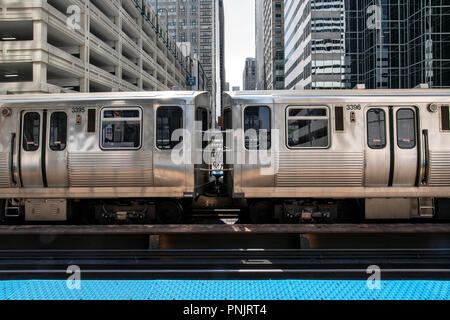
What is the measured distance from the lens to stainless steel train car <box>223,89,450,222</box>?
7707 mm

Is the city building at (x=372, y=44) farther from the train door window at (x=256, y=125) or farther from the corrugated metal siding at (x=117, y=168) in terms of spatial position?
the corrugated metal siding at (x=117, y=168)

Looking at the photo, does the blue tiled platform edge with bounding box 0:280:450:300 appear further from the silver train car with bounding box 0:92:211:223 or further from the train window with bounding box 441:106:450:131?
the train window with bounding box 441:106:450:131

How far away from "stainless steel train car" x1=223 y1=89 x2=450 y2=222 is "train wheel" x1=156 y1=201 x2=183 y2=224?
1.60 metres

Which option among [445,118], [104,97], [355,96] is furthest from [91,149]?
[445,118]

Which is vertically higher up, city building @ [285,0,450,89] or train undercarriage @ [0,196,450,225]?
city building @ [285,0,450,89]

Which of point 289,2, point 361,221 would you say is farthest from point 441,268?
point 289,2

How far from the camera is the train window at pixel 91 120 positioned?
25.9 ft

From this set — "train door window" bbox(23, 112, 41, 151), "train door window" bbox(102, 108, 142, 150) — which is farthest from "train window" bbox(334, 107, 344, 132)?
"train door window" bbox(23, 112, 41, 151)

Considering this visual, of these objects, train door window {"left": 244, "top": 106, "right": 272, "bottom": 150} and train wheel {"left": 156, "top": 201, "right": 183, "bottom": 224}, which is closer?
train door window {"left": 244, "top": 106, "right": 272, "bottom": 150}

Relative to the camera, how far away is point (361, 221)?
8.25 m

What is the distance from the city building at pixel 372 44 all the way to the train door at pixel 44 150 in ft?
151

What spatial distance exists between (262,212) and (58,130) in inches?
219

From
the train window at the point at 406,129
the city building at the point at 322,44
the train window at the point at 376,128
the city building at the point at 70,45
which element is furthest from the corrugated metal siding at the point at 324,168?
the city building at the point at 322,44
